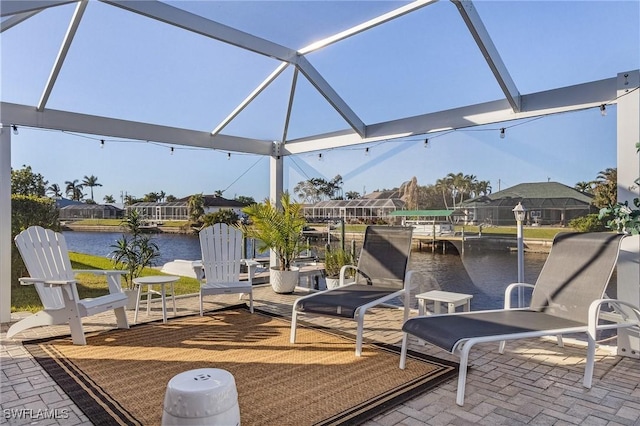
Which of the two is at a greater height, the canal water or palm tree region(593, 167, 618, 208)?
palm tree region(593, 167, 618, 208)

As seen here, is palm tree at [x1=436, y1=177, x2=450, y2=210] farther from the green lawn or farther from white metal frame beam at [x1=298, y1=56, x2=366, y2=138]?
the green lawn

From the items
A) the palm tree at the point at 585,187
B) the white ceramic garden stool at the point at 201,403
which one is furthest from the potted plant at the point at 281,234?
the white ceramic garden stool at the point at 201,403

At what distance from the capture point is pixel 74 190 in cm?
738

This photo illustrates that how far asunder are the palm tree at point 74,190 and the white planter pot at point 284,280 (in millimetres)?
3863

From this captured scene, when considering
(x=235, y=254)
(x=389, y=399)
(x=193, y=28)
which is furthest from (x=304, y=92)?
(x=389, y=399)

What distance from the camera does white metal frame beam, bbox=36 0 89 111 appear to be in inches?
154

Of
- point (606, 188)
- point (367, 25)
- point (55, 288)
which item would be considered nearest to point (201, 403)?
point (55, 288)

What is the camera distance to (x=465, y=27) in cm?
427

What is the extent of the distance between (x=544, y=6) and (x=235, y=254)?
15.6 feet

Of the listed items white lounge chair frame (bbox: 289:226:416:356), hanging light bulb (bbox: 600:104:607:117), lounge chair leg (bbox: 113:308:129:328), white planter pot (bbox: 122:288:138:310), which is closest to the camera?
white lounge chair frame (bbox: 289:226:416:356)

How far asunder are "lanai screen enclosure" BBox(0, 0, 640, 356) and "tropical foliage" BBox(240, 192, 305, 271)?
4.29ft

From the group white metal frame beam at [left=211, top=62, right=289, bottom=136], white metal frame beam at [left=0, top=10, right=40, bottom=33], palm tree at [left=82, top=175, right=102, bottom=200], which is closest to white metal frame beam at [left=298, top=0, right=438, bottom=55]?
white metal frame beam at [left=211, top=62, right=289, bottom=136]

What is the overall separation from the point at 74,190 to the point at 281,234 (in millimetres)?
4015

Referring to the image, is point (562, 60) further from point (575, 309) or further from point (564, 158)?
point (575, 309)
